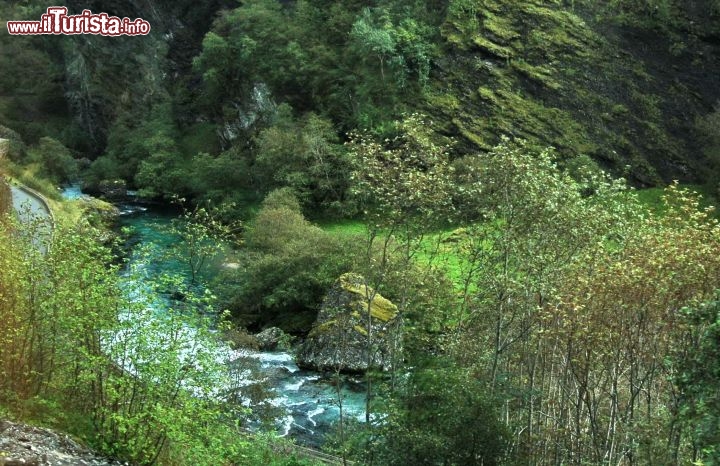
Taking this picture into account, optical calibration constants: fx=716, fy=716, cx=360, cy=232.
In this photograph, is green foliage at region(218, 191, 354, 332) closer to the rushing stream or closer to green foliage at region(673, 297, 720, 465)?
the rushing stream

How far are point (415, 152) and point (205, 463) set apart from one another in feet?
36.9

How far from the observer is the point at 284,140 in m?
58.1

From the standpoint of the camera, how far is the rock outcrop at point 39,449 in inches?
525

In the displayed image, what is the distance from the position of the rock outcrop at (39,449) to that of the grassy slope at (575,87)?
150ft

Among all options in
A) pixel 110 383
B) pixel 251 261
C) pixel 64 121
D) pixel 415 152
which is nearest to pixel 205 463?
pixel 110 383

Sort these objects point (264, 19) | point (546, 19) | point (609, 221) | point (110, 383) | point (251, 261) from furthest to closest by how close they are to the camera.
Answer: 1. point (264, 19)
2. point (546, 19)
3. point (251, 261)
4. point (609, 221)
5. point (110, 383)

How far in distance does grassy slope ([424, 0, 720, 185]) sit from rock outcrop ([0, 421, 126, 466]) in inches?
1797

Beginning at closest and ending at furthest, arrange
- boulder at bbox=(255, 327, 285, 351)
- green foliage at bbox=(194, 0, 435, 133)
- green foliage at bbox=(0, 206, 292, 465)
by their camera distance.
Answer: green foliage at bbox=(0, 206, 292, 465), boulder at bbox=(255, 327, 285, 351), green foliage at bbox=(194, 0, 435, 133)

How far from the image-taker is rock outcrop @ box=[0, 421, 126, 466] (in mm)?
13344

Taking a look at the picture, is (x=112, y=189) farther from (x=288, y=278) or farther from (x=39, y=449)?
(x=39, y=449)

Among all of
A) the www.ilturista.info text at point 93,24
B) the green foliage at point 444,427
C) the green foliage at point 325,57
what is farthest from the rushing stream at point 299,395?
the www.ilturista.info text at point 93,24

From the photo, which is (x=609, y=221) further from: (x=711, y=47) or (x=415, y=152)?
(x=711, y=47)

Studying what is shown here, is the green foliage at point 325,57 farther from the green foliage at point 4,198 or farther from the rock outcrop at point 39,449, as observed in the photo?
the rock outcrop at point 39,449

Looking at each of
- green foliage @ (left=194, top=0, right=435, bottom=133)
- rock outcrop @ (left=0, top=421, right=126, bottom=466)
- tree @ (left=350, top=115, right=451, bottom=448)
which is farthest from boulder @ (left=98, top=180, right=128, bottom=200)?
rock outcrop @ (left=0, top=421, right=126, bottom=466)
